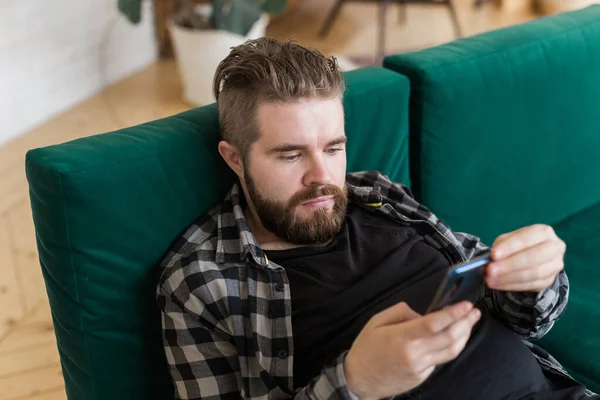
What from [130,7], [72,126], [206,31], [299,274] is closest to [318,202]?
[299,274]

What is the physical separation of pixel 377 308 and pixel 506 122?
2.33ft

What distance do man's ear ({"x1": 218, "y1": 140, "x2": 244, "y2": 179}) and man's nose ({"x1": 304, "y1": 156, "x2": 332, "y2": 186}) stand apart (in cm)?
14

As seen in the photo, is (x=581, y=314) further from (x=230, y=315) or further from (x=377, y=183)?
(x=230, y=315)

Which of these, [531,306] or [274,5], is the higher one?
[274,5]

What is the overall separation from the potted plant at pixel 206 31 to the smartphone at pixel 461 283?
233cm

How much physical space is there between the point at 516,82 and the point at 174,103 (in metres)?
2.32

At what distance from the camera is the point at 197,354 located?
114 cm

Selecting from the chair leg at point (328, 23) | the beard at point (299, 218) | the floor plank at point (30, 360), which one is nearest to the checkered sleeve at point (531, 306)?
the beard at point (299, 218)

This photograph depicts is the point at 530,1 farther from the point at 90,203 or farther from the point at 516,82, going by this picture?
the point at 90,203

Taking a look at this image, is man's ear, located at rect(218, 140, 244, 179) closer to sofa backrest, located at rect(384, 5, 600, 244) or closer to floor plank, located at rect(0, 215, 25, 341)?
sofa backrest, located at rect(384, 5, 600, 244)

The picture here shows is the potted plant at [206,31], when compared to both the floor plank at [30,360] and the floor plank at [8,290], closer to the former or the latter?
the floor plank at [8,290]

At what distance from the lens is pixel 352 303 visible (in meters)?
1.19


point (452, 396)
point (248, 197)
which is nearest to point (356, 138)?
point (248, 197)

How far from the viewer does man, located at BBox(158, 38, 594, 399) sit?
114cm
